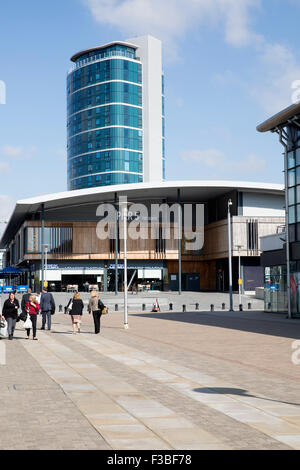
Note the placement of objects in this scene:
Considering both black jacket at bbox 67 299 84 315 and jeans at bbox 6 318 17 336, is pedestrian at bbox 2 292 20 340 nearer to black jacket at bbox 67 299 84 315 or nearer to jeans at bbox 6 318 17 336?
jeans at bbox 6 318 17 336

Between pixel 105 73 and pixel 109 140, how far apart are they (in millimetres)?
15236

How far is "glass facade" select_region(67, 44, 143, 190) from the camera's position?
439ft

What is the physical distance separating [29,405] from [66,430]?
6.28ft

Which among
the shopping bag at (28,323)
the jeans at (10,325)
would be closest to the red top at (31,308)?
the shopping bag at (28,323)

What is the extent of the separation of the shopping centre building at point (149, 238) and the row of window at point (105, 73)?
63323 mm

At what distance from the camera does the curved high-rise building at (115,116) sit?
439ft

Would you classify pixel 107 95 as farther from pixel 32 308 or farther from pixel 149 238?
pixel 32 308

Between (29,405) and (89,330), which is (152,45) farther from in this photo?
(29,405)

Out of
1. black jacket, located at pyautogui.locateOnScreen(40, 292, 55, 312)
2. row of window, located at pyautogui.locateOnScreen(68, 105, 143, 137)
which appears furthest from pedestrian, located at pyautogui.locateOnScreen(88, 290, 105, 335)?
row of window, located at pyautogui.locateOnScreen(68, 105, 143, 137)

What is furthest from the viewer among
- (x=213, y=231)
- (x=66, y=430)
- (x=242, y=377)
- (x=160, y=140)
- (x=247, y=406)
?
(x=160, y=140)

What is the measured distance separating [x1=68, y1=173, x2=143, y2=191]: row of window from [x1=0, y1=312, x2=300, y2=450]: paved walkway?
378 ft

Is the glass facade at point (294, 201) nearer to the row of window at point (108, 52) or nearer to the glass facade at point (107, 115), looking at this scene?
the glass facade at point (107, 115)
